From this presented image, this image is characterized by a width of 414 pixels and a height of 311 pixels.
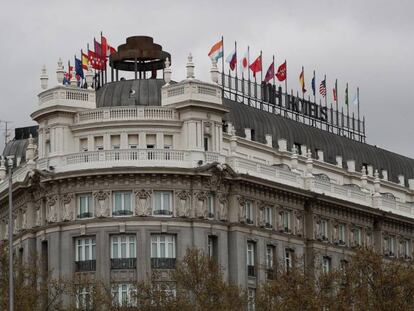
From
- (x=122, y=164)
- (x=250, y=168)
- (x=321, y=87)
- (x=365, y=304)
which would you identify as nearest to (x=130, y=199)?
(x=122, y=164)

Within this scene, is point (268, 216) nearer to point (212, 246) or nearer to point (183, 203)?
point (212, 246)

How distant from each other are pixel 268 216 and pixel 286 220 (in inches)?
138

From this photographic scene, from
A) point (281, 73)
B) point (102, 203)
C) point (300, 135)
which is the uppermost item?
point (281, 73)

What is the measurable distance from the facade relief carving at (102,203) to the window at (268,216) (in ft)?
54.4

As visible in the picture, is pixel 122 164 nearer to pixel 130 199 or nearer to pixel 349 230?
pixel 130 199

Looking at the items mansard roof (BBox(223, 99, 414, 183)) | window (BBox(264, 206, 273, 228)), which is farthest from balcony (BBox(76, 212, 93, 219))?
mansard roof (BBox(223, 99, 414, 183))

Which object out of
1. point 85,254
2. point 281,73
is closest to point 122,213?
point 85,254

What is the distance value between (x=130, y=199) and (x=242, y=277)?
12.5 meters

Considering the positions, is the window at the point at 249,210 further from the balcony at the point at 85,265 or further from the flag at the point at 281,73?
the flag at the point at 281,73

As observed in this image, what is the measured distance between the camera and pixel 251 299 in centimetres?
14900

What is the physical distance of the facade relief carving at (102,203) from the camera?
155m

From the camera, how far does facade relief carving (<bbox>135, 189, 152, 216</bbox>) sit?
155m

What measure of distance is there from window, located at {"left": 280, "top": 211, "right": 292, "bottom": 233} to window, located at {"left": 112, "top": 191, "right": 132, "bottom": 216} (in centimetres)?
1804

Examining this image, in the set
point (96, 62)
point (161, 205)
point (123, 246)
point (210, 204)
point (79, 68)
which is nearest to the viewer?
point (123, 246)
